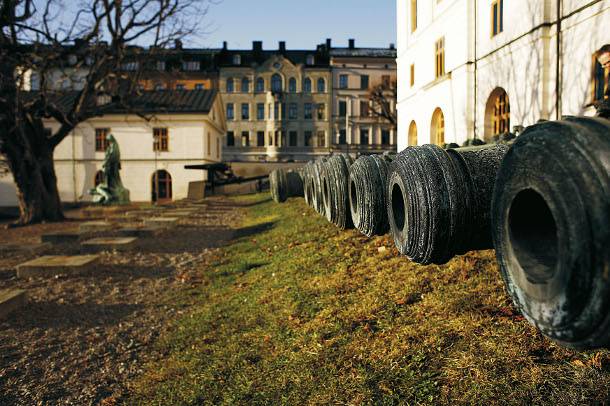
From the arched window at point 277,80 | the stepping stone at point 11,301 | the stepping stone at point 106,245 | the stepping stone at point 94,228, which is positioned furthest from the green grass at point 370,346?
the arched window at point 277,80

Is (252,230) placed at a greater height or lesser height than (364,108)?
lesser

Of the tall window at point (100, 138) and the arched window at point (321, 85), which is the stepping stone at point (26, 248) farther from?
the arched window at point (321, 85)

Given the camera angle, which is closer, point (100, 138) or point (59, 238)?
point (59, 238)

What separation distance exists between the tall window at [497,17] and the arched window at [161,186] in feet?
93.8

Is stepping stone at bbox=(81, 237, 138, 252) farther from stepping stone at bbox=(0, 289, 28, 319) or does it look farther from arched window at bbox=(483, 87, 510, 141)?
arched window at bbox=(483, 87, 510, 141)

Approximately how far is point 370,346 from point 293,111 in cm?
6318

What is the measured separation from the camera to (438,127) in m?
18.5

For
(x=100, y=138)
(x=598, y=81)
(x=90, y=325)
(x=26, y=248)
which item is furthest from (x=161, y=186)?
(x=598, y=81)

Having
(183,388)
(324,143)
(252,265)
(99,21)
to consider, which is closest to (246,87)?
(324,143)

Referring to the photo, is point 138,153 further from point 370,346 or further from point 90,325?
point 370,346

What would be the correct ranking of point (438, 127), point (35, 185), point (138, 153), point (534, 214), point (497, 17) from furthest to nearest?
point (138, 153) < point (35, 185) < point (438, 127) < point (497, 17) < point (534, 214)

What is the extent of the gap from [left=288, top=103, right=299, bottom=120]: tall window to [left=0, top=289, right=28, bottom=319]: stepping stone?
60200 mm

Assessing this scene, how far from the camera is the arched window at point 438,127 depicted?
713 inches

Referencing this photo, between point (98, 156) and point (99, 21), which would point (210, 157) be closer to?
point (98, 156)
